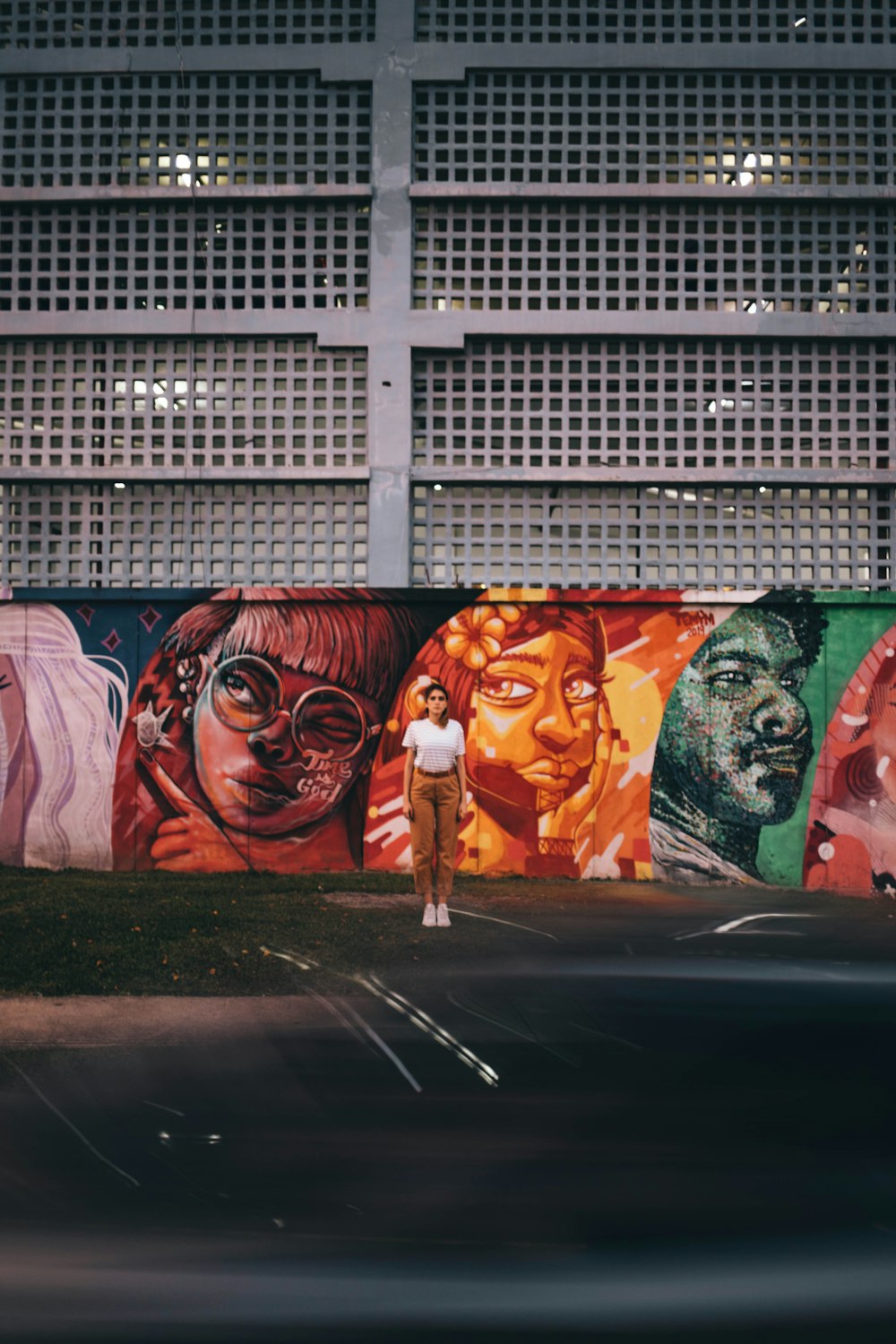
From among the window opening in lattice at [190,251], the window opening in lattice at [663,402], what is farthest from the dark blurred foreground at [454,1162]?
the window opening in lattice at [190,251]

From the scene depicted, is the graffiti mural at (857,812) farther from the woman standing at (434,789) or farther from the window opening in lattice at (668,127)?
the window opening in lattice at (668,127)

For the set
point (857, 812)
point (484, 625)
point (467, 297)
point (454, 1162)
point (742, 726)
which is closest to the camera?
point (454, 1162)

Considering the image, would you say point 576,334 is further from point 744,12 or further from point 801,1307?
point 801,1307

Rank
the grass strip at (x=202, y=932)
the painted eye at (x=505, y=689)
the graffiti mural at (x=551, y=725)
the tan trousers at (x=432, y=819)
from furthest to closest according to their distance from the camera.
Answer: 1. the painted eye at (x=505, y=689)
2. the graffiti mural at (x=551, y=725)
3. the tan trousers at (x=432, y=819)
4. the grass strip at (x=202, y=932)

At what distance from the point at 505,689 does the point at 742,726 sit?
7.22ft

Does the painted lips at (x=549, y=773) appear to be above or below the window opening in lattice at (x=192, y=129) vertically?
below

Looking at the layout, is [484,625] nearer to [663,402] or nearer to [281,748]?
[281,748]

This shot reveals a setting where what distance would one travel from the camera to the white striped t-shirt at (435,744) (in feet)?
24.0

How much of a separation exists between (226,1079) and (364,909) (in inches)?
136

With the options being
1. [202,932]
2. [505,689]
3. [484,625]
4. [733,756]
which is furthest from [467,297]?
[202,932]

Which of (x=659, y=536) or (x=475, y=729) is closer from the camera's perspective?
(x=475, y=729)

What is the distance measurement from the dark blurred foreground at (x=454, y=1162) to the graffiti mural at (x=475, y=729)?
134 inches

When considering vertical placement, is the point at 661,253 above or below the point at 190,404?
above

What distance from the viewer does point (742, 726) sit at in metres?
8.82
